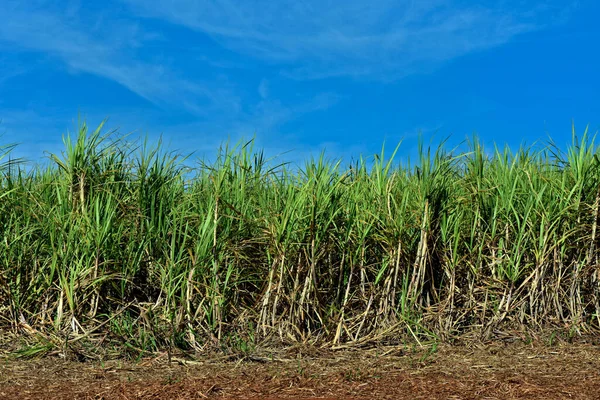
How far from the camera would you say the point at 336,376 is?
3943 millimetres

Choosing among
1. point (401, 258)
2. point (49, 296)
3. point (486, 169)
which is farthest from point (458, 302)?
point (49, 296)

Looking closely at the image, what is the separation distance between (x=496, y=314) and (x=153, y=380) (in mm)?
2766

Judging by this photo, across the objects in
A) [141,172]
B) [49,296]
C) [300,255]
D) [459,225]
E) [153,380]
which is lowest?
[153,380]

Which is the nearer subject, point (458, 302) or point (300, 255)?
point (300, 255)

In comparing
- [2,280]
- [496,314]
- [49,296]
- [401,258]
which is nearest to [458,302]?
[496,314]

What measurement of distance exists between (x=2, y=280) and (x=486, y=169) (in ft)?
14.6

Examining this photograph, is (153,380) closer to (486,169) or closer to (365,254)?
(365,254)

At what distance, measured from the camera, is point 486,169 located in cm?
602

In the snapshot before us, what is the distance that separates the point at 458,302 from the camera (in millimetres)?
5234

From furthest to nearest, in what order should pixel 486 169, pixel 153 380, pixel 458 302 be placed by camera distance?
pixel 486 169
pixel 458 302
pixel 153 380

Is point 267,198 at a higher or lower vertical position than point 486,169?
lower

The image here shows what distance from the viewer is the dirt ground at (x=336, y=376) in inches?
145

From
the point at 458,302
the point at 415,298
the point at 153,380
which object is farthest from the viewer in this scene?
the point at 458,302

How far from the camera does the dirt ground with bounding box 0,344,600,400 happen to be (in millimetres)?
3684
